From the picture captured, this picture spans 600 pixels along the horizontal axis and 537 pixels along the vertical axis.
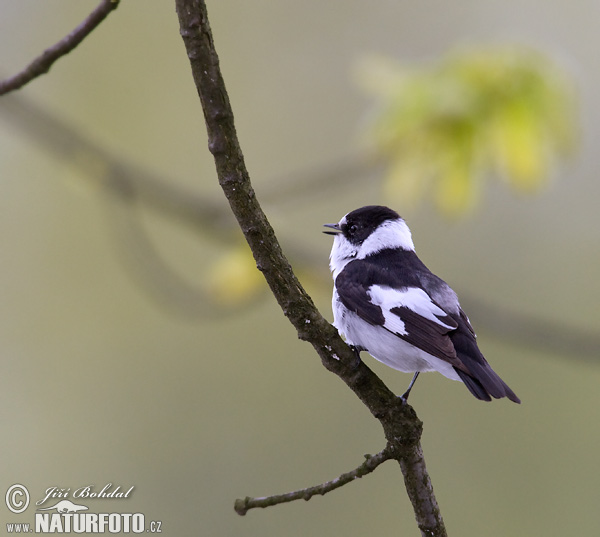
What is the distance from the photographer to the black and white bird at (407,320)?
2432 millimetres

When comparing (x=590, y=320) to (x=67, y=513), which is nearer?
(x=67, y=513)

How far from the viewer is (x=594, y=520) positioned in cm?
523

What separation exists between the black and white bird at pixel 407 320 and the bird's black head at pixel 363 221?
0.58ft

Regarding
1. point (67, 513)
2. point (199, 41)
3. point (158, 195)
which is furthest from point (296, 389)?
point (199, 41)

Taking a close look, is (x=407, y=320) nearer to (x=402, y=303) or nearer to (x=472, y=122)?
(x=402, y=303)

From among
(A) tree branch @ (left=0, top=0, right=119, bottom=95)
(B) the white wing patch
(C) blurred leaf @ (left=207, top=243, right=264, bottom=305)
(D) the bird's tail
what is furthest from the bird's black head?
(A) tree branch @ (left=0, top=0, right=119, bottom=95)

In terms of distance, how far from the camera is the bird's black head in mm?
3303

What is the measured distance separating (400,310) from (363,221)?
77cm

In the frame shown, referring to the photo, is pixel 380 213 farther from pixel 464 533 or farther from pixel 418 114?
pixel 464 533

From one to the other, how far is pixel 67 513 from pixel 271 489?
8.61ft

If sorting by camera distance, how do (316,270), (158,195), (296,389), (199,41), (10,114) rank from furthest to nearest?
(296,389), (316,270), (158,195), (10,114), (199,41)

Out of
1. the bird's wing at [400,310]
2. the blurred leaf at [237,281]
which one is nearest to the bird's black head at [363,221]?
the bird's wing at [400,310]

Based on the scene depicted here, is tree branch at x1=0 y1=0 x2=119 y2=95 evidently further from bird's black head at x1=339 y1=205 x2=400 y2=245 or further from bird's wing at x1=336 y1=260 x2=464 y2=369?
bird's black head at x1=339 y1=205 x2=400 y2=245

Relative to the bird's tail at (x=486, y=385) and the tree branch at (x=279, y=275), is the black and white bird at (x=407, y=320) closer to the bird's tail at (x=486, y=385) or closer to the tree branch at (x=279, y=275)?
the bird's tail at (x=486, y=385)
